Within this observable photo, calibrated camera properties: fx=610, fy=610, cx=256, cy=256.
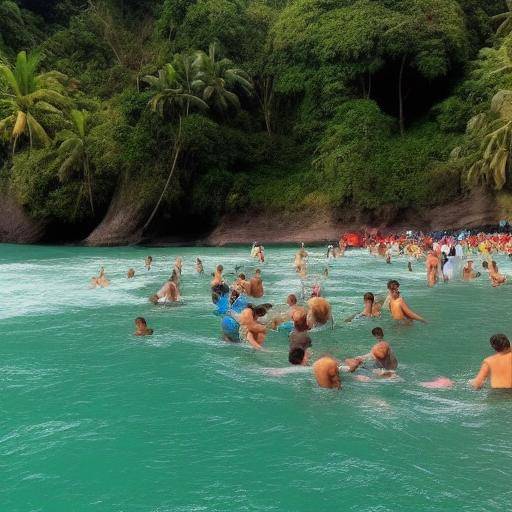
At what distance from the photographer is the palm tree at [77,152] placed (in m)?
37.4

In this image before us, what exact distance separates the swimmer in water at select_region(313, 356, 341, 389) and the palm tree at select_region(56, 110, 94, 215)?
31783 millimetres

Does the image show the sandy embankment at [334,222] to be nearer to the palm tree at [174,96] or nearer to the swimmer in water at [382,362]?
A: the palm tree at [174,96]

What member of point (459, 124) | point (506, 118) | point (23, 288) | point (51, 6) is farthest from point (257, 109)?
point (23, 288)

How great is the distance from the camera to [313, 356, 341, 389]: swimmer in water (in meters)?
8.80

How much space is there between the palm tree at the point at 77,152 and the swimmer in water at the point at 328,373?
1251 inches

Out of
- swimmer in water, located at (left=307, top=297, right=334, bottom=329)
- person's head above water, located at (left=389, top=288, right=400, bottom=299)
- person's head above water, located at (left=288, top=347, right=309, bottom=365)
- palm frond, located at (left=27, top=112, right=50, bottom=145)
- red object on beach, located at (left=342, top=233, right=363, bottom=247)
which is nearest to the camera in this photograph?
person's head above water, located at (left=288, top=347, right=309, bottom=365)

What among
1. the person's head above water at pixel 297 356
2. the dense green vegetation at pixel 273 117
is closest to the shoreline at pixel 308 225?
the dense green vegetation at pixel 273 117

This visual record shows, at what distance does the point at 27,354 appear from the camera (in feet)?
37.6

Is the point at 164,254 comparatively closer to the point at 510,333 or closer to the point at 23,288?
the point at 23,288

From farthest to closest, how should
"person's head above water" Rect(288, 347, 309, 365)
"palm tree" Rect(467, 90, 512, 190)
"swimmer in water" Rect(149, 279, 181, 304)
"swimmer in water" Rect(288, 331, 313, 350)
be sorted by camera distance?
"palm tree" Rect(467, 90, 512, 190)
"swimmer in water" Rect(149, 279, 181, 304)
"swimmer in water" Rect(288, 331, 313, 350)
"person's head above water" Rect(288, 347, 309, 365)

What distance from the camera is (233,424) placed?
7883 mm

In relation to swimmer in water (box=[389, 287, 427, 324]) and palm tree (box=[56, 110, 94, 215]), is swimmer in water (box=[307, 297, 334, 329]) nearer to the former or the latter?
swimmer in water (box=[389, 287, 427, 324])

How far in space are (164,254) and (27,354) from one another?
2053 centimetres

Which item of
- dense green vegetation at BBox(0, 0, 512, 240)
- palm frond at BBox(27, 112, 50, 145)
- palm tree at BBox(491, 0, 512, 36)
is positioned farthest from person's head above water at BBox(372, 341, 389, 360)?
palm frond at BBox(27, 112, 50, 145)
